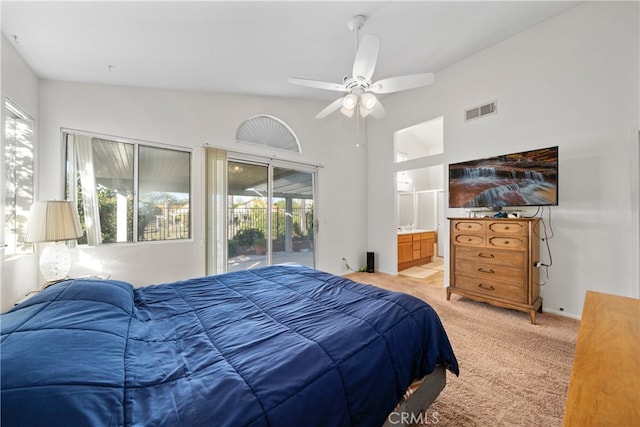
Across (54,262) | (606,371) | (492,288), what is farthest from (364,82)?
(54,262)

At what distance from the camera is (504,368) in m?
1.97

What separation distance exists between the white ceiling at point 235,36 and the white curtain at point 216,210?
967mm

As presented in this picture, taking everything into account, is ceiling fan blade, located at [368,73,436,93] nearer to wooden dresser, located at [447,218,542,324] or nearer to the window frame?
wooden dresser, located at [447,218,542,324]

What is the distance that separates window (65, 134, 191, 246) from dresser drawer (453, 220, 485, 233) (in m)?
3.65

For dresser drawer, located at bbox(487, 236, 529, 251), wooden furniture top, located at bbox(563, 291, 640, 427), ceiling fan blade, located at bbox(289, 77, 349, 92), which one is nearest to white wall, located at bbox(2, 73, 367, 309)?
ceiling fan blade, located at bbox(289, 77, 349, 92)

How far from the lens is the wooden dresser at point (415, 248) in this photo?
5258 millimetres

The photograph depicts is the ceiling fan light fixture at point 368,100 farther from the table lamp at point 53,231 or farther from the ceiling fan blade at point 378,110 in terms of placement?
the table lamp at point 53,231

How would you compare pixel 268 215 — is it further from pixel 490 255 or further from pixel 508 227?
pixel 508 227

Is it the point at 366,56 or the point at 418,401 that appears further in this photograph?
the point at 366,56

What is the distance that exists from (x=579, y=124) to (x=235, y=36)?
3.81 meters

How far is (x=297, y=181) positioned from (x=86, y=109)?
2.88m

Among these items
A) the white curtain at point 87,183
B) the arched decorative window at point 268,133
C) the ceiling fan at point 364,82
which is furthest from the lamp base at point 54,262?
the ceiling fan at point 364,82

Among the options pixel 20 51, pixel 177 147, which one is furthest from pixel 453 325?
pixel 20 51

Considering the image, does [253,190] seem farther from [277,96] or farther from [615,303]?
[615,303]
